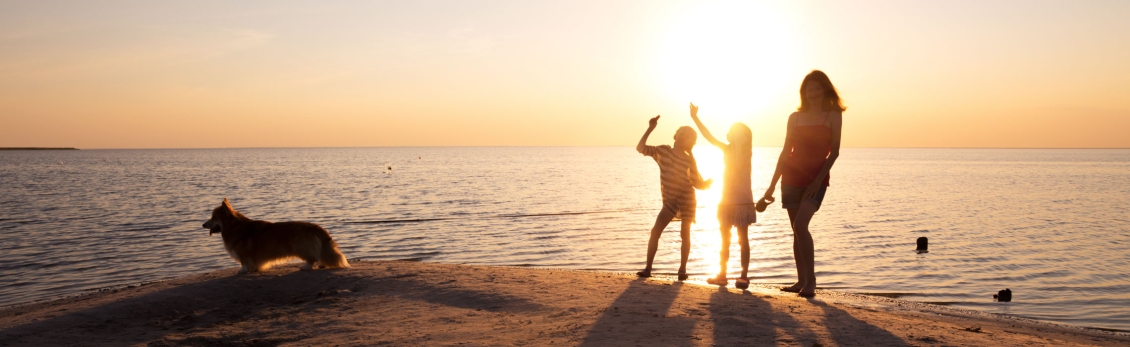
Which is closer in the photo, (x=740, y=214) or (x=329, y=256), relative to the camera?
(x=740, y=214)

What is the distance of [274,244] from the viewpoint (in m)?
8.83

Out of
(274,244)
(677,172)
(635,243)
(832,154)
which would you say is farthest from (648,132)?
(635,243)

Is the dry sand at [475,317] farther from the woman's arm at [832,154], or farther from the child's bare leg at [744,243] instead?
the woman's arm at [832,154]

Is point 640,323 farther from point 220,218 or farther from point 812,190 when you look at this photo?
point 220,218

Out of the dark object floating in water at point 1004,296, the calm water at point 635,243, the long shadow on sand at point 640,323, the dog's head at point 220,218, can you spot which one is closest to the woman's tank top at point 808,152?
the long shadow on sand at point 640,323

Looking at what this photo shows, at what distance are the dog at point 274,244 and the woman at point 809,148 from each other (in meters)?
5.14

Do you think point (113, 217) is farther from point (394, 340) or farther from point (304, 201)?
point (394, 340)

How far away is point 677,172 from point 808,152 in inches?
68.2

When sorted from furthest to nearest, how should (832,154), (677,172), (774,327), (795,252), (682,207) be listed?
(682,207), (677,172), (795,252), (832,154), (774,327)

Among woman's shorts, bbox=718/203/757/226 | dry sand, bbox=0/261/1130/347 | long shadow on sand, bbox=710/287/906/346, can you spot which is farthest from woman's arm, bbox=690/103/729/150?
long shadow on sand, bbox=710/287/906/346

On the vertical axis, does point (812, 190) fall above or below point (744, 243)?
above

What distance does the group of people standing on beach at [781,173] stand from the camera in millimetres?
7230

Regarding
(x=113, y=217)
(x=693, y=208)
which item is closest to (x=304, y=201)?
(x=113, y=217)

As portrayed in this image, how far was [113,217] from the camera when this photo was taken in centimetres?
2264
